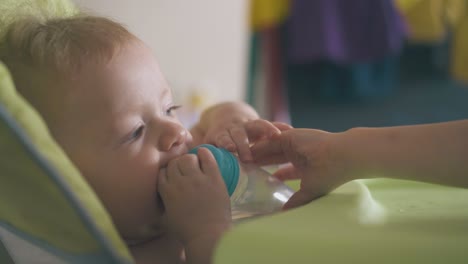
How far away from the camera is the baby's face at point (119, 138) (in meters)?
0.63

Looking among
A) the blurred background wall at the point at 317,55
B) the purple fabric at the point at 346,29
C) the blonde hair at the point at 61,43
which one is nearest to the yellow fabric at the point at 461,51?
the blurred background wall at the point at 317,55

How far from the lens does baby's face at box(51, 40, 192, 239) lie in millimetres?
635

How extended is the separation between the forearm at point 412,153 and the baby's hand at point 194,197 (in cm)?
14

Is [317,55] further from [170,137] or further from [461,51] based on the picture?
[170,137]

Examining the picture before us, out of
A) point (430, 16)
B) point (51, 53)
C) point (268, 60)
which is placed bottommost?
point (268, 60)

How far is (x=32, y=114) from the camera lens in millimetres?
482

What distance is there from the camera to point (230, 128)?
0.77m

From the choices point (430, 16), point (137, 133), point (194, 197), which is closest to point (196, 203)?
point (194, 197)

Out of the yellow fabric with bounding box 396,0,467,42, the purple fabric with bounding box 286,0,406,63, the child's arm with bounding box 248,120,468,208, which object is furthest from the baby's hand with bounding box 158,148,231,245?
the yellow fabric with bounding box 396,0,467,42

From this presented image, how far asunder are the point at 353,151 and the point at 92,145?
0.95ft

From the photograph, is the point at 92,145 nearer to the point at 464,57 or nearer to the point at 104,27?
the point at 104,27

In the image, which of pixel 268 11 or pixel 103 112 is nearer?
pixel 103 112

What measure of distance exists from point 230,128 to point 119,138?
18 centimetres

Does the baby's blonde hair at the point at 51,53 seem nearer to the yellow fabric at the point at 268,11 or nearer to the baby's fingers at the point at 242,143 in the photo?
the baby's fingers at the point at 242,143
